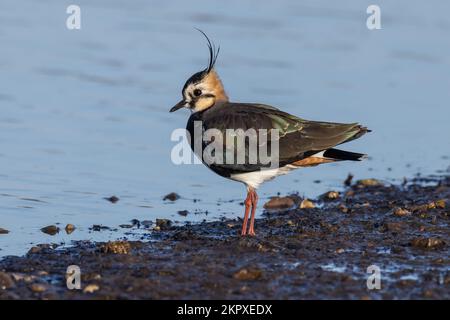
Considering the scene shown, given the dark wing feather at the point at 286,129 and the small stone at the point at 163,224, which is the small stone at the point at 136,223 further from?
the dark wing feather at the point at 286,129

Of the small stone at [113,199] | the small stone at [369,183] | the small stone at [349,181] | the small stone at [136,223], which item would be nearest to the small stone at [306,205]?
the small stone at [369,183]

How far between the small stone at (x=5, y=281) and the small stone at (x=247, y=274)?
1708 mm

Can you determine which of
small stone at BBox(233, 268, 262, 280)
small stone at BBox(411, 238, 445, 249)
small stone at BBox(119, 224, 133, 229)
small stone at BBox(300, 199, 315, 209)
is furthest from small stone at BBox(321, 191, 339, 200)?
small stone at BBox(233, 268, 262, 280)

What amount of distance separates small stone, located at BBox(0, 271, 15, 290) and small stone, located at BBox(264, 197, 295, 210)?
430 centimetres

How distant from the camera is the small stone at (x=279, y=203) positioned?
11185 mm

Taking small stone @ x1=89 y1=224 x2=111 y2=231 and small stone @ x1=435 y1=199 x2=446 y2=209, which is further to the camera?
small stone @ x1=435 y1=199 x2=446 y2=209

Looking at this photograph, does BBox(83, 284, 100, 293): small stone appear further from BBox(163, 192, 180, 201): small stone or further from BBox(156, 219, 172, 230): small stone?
BBox(163, 192, 180, 201): small stone

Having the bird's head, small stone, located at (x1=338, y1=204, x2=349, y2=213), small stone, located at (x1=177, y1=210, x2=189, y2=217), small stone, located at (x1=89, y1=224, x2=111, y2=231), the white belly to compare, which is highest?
the bird's head

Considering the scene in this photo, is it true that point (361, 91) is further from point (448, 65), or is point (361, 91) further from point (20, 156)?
point (20, 156)

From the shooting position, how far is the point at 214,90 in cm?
1012

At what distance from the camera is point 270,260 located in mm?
8273

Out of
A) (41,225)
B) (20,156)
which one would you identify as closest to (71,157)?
(20,156)

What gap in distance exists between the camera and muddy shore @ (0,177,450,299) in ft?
24.2

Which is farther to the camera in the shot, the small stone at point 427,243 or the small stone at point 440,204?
the small stone at point 440,204
